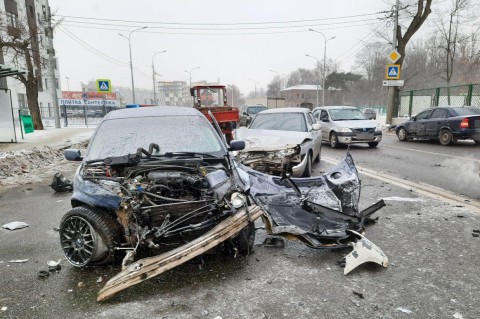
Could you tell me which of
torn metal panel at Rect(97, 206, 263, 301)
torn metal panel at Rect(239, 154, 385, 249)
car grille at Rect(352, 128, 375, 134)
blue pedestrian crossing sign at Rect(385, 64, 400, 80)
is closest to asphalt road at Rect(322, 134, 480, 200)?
car grille at Rect(352, 128, 375, 134)

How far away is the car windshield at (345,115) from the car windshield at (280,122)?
5.17 meters

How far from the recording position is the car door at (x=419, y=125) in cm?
1447

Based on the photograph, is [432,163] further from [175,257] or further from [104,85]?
[104,85]

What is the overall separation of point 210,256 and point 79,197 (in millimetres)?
1559

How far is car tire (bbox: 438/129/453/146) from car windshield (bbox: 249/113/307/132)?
7.59 meters

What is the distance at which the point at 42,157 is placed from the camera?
11.1 meters

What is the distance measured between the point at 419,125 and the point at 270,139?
9.77 m

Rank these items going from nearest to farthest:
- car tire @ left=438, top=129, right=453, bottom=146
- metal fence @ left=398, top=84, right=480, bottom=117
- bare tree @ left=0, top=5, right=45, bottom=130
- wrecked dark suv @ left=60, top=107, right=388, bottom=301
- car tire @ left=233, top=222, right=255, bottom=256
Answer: wrecked dark suv @ left=60, top=107, right=388, bottom=301 → car tire @ left=233, top=222, right=255, bottom=256 → car tire @ left=438, top=129, right=453, bottom=146 → bare tree @ left=0, top=5, right=45, bottom=130 → metal fence @ left=398, top=84, right=480, bottom=117

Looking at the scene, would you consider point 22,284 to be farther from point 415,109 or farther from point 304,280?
point 415,109

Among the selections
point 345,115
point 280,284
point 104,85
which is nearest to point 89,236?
point 280,284

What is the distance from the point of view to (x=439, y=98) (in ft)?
70.2

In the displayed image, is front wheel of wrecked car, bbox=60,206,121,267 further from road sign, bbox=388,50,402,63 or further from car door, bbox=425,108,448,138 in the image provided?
road sign, bbox=388,50,402,63

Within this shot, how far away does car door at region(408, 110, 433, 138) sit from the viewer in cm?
1447

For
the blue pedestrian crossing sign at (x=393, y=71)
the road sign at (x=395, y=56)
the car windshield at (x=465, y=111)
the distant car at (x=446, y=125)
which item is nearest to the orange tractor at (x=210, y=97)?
the distant car at (x=446, y=125)
